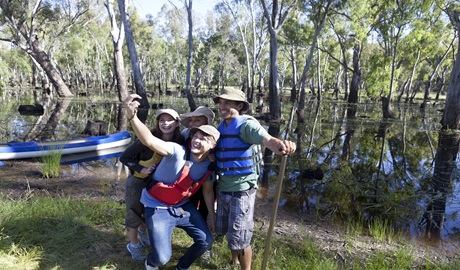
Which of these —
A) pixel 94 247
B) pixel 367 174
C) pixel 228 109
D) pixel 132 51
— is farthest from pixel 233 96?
pixel 132 51

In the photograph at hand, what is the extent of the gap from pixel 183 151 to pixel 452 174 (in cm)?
761

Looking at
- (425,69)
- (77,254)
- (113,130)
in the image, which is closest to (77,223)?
(77,254)

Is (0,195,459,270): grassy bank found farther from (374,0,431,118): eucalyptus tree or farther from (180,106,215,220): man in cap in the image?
(374,0,431,118): eucalyptus tree

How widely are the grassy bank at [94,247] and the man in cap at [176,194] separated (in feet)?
1.73

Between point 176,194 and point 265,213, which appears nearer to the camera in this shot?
point 176,194

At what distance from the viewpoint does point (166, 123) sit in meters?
2.60

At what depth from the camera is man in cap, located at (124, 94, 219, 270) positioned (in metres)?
2.46

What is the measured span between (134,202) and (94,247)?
758 mm

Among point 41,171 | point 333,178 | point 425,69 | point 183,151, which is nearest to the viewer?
point 183,151

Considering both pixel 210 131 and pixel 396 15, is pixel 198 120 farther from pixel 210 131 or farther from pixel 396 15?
pixel 396 15

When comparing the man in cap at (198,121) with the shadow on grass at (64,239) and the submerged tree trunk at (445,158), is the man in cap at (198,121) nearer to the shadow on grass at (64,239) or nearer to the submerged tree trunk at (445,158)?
the shadow on grass at (64,239)

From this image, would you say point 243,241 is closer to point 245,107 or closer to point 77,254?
point 245,107

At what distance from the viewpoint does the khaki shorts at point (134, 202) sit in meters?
2.84

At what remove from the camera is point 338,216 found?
202 inches
